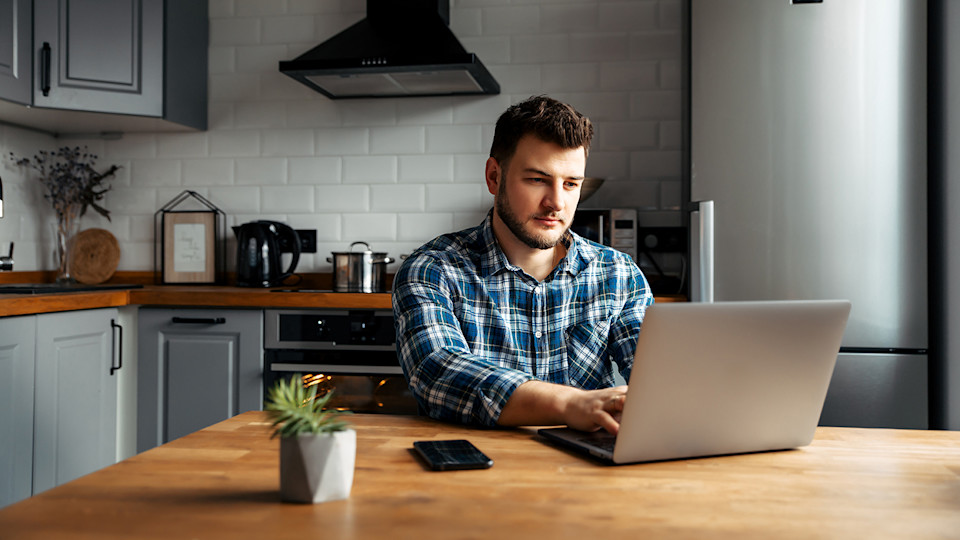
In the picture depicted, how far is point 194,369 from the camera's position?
2662mm

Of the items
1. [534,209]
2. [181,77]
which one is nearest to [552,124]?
[534,209]

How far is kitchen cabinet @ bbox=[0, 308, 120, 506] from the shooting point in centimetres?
224

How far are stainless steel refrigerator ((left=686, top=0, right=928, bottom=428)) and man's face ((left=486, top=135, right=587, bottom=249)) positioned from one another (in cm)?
106

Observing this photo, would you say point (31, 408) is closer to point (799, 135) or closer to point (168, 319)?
point (168, 319)

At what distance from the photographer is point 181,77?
3107 mm

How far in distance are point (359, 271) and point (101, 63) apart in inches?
49.7

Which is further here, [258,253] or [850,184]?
[258,253]

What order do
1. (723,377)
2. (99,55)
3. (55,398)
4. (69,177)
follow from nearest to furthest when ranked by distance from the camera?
(723,377) < (55,398) < (99,55) < (69,177)

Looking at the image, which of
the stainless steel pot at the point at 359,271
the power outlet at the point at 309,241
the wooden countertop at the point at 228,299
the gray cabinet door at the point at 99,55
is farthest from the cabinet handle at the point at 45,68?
the stainless steel pot at the point at 359,271

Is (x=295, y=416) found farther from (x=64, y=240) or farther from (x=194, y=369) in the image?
(x=64, y=240)

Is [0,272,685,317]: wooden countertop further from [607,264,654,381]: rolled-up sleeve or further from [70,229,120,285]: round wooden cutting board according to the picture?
[607,264,654,381]: rolled-up sleeve

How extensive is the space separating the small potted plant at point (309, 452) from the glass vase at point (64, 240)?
2839 millimetres

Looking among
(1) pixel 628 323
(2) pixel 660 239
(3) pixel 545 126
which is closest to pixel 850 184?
(2) pixel 660 239

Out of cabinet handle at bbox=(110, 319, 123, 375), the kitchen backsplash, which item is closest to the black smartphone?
cabinet handle at bbox=(110, 319, 123, 375)
